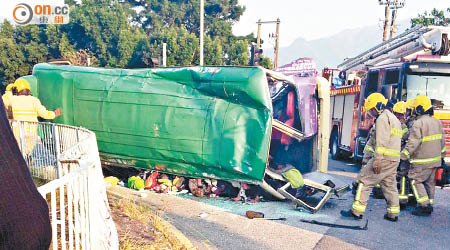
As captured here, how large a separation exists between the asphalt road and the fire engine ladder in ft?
12.4

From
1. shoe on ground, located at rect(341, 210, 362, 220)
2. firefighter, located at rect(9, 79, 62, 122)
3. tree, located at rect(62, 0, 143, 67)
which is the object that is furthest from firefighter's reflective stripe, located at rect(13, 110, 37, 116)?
tree, located at rect(62, 0, 143, 67)

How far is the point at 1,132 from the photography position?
97 centimetres

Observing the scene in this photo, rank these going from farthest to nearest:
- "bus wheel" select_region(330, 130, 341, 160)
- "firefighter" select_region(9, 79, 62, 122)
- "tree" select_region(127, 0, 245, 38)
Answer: "tree" select_region(127, 0, 245, 38)
"bus wheel" select_region(330, 130, 341, 160)
"firefighter" select_region(9, 79, 62, 122)

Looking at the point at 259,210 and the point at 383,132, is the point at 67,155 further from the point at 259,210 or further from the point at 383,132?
the point at 383,132

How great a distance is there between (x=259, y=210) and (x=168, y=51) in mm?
33942

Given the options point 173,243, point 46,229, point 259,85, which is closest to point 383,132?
point 259,85

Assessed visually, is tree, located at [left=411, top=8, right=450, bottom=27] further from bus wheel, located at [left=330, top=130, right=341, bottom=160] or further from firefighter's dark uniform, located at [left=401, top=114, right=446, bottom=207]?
firefighter's dark uniform, located at [left=401, top=114, right=446, bottom=207]

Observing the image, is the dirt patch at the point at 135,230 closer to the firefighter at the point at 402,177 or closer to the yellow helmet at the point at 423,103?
the firefighter at the point at 402,177

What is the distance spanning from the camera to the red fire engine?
8.30 meters

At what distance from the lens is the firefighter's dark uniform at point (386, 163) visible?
5785mm

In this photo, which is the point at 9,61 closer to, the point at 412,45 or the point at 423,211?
the point at 412,45

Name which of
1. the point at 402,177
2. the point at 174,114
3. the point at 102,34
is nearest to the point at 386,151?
the point at 402,177

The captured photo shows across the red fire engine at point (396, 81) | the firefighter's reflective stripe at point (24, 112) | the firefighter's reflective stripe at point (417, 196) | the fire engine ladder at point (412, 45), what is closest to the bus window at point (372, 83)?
the red fire engine at point (396, 81)

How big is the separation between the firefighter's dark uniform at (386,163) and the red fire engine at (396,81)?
2.86 m
